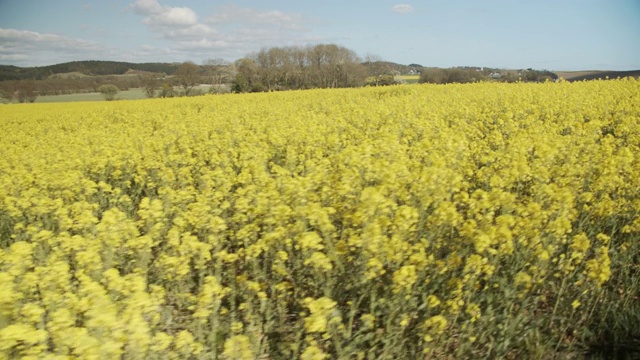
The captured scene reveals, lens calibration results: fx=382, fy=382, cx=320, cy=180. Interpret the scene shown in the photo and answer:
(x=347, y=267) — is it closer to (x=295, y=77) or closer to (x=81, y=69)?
(x=295, y=77)

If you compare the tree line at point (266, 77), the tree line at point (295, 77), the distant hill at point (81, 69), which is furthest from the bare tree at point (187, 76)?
the distant hill at point (81, 69)

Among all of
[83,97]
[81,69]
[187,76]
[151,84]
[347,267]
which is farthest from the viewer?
[81,69]

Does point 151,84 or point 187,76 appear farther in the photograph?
point 187,76

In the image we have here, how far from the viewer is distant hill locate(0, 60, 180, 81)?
65.9 metres

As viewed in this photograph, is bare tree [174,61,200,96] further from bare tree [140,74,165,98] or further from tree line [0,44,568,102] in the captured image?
bare tree [140,74,165,98]

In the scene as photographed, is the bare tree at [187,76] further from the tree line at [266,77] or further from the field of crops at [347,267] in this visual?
the field of crops at [347,267]

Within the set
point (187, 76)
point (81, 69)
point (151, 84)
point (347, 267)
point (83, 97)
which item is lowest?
point (347, 267)

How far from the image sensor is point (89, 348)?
1965mm

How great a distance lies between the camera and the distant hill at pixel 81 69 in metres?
65.9

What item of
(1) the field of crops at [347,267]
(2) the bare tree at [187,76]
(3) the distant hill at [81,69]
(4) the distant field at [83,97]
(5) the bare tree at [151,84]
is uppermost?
(3) the distant hill at [81,69]

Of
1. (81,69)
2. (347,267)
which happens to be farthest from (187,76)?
(81,69)

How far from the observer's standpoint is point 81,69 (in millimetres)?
86875

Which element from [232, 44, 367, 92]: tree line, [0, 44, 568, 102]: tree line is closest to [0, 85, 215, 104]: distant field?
[0, 44, 568, 102]: tree line

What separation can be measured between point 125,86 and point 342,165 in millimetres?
54489
